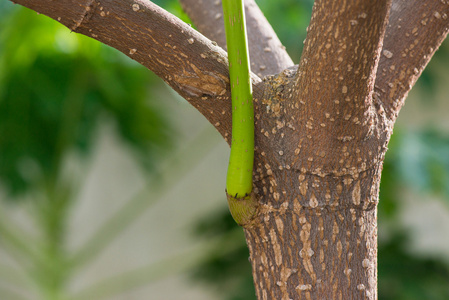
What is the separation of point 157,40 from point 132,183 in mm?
1846

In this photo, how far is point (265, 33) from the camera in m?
0.53

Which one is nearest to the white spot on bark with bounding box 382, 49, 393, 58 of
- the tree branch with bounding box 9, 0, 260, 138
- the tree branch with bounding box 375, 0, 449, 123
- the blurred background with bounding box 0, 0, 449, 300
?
the tree branch with bounding box 375, 0, 449, 123

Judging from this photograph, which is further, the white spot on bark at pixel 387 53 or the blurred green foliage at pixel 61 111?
the blurred green foliage at pixel 61 111

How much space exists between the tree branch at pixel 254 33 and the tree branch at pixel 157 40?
0.47 feet

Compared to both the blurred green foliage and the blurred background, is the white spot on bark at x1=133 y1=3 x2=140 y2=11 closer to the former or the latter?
the blurred background

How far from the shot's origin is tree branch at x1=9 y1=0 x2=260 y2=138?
13.6 inches

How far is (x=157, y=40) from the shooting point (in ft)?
1.16

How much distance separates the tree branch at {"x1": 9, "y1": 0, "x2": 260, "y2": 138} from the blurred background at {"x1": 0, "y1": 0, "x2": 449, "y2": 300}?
0.86 meters

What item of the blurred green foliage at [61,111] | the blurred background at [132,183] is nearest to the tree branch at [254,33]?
the blurred background at [132,183]

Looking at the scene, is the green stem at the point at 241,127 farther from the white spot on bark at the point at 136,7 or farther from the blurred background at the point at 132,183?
the blurred background at the point at 132,183

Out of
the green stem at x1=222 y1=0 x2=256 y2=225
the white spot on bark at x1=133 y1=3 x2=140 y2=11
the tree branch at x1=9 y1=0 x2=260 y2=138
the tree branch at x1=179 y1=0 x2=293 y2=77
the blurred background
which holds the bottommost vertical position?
the green stem at x1=222 y1=0 x2=256 y2=225

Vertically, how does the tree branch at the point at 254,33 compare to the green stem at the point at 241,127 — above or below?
above

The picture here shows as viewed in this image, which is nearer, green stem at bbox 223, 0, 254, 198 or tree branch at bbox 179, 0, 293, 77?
green stem at bbox 223, 0, 254, 198

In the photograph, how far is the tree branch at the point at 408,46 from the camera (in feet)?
1.29
